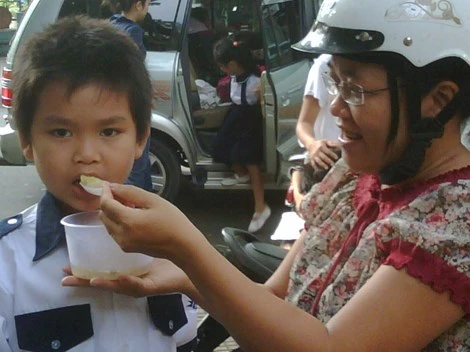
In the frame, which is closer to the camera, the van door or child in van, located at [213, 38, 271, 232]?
the van door

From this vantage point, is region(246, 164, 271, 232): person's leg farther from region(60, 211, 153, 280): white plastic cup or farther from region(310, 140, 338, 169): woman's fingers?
region(60, 211, 153, 280): white plastic cup

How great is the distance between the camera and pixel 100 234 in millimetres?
1624

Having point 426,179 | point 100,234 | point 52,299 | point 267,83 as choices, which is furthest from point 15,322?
point 267,83

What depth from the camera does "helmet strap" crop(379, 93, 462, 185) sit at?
1.75 m

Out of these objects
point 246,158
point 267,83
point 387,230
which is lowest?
point 246,158

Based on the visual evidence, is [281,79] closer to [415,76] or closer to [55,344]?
[415,76]

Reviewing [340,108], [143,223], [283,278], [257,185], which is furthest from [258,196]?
[143,223]

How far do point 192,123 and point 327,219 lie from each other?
16.0 feet

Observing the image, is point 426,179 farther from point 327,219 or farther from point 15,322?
point 15,322

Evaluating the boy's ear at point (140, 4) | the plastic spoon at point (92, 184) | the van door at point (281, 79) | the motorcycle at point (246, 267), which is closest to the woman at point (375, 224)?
the plastic spoon at point (92, 184)

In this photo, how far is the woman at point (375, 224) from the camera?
155 centimetres

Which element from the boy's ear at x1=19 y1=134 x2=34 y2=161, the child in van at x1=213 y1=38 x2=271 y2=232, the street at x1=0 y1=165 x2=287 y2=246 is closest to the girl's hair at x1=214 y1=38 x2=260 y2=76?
the child in van at x1=213 y1=38 x2=271 y2=232

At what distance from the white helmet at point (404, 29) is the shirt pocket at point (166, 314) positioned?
67 centimetres

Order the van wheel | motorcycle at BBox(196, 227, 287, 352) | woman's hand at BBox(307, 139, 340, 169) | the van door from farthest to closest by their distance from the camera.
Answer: the van wheel → the van door → woman's hand at BBox(307, 139, 340, 169) → motorcycle at BBox(196, 227, 287, 352)
